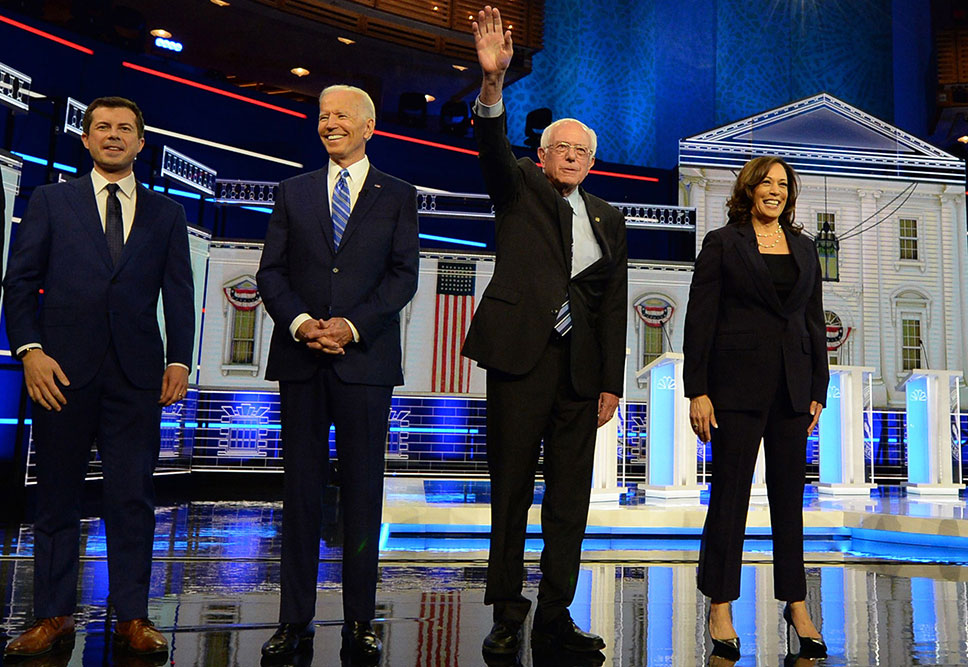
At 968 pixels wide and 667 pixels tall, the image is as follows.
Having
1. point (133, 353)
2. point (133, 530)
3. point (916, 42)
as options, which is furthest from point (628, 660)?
point (916, 42)

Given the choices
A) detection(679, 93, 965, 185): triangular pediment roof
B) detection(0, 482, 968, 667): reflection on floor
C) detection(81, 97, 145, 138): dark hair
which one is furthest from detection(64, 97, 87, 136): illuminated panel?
detection(679, 93, 965, 185): triangular pediment roof

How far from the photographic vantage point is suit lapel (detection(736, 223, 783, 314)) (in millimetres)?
2908

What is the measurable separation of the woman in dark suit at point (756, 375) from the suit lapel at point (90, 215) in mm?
1945

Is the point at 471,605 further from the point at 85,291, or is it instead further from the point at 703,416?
the point at 85,291

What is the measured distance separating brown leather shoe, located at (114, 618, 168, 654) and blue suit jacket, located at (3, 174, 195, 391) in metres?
0.71

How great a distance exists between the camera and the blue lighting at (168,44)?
588 inches

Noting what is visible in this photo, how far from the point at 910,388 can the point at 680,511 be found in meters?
4.35

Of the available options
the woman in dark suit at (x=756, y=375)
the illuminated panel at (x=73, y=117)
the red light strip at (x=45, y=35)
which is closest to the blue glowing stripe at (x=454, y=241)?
the red light strip at (x=45, y=35)

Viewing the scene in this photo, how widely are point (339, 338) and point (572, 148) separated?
100 cm

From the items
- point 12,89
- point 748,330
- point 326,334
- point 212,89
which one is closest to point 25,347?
point 326,334

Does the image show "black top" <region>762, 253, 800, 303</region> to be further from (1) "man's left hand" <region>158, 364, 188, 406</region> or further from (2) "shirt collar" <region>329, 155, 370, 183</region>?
(1) "man's left hand" <region>158, 364, 188, 406</region>

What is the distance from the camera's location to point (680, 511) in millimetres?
6281

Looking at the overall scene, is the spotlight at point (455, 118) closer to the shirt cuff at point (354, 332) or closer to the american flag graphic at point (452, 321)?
the american flag graphic at point (452, 321)

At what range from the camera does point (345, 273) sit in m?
2.72
